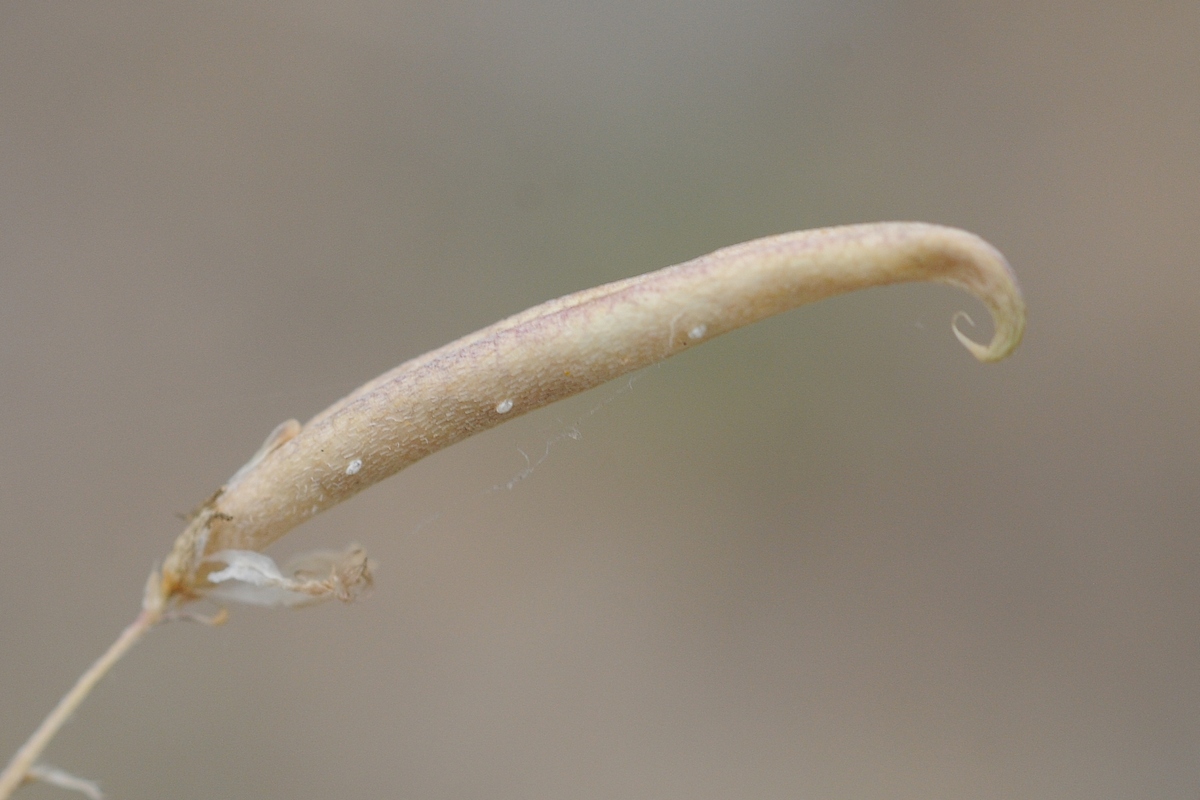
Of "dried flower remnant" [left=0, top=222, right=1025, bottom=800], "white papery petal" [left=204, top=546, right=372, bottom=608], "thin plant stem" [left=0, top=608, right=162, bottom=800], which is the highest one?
"dried flower remnant" [left=0, top=222, right=1025, bottom=800]

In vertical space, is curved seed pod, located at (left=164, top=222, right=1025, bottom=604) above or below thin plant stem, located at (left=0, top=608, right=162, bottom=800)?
above

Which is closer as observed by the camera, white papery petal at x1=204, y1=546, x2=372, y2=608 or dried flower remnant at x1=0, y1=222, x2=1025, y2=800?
dried flower remnant at x1=0, y1=222, x2=1025, y2=800

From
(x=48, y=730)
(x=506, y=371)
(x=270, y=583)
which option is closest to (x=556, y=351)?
(x=506, y=371)

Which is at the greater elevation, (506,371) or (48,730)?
(506,371)

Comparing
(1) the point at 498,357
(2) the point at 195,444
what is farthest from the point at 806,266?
(2) the point at 195,444

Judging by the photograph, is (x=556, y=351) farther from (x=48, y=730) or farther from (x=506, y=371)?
(x=48, y=730)

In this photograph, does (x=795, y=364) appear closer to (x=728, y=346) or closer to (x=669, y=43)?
(x=728, y=346)

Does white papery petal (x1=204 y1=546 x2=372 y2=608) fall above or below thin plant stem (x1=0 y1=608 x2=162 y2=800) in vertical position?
above

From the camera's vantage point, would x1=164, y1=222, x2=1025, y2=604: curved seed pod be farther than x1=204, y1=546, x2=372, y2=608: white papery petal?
No
